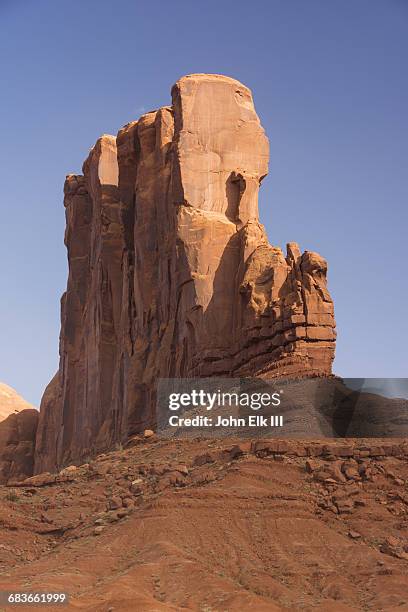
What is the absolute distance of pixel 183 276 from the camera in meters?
47.7

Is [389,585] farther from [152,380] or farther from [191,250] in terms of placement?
[152,380]

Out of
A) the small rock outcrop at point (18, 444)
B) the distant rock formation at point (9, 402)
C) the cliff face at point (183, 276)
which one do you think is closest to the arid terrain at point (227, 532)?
the cliff face at point (183, 276)

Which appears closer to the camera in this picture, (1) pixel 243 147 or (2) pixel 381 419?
(2) pixel 381 419

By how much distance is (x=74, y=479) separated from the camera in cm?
3431

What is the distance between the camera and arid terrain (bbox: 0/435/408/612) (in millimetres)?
24484

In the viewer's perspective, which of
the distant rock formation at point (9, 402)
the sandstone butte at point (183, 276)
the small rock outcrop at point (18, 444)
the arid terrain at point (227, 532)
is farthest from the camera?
the distant rock formation at point (9, 402)

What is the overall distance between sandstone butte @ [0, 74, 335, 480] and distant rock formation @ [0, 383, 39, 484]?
607 centimetres

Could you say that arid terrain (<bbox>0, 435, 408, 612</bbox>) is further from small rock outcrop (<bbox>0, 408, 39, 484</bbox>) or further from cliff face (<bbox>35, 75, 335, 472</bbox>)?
small rock outcrop (<bbox>0, 408, 39, 484</bbox>)

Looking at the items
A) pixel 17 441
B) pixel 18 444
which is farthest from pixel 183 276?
pixel 17 441

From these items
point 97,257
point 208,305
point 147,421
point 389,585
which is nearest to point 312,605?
point 389,585

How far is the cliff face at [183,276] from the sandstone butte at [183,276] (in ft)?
0.18

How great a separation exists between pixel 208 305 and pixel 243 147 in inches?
293

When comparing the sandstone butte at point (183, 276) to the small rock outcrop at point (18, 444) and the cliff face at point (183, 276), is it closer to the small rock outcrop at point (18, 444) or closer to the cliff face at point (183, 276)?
the cliff face at point (183, 276)

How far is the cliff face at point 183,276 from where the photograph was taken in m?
41.3
